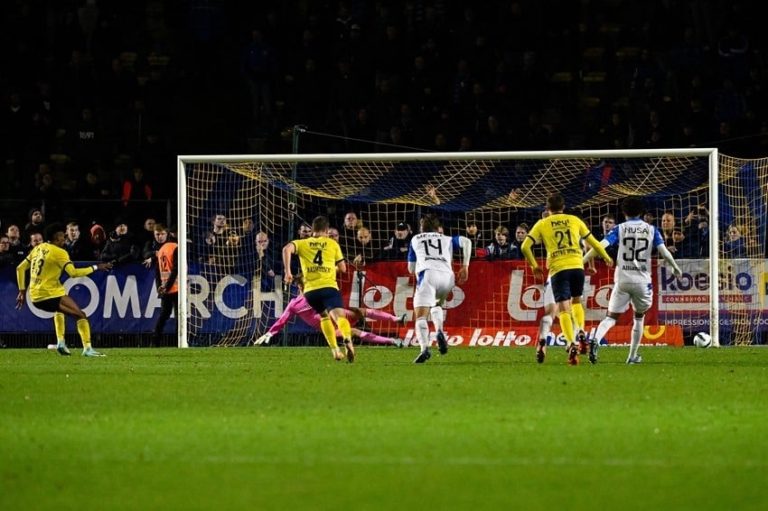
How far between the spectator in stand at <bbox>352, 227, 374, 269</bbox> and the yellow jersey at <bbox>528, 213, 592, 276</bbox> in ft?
22.9

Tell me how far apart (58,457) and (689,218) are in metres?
16.7

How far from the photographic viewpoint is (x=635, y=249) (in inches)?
705

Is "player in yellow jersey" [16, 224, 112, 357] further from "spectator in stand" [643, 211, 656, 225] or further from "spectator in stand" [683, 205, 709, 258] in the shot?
"spectator in stand" [683, 205, 709, 258]

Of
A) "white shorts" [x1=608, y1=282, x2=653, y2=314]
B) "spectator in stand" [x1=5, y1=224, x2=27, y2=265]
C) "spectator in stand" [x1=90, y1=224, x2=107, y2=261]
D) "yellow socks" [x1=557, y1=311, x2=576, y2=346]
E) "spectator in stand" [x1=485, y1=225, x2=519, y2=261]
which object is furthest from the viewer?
"spectator in stand" [x1=5, y1=224, x2=27, y2=265]

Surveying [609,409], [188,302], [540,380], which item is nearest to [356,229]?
[188,302]

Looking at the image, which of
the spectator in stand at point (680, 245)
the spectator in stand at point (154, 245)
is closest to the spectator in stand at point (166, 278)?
the spectator in stand at point (154, 245)

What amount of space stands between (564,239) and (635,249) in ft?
3.12

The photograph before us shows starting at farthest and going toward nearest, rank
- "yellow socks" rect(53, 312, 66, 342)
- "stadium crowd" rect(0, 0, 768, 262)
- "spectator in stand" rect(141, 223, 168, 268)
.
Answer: "stadium crowd" rect(0, 0, 768, 262) < "spectator in stand" rect(141, 223, 168, 268) < "yellow socks" rect(53, 312, 66, 342)

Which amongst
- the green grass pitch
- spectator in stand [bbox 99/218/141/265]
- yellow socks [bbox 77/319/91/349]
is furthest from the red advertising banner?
the green grass pitch

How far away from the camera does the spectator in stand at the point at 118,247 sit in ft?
80.8

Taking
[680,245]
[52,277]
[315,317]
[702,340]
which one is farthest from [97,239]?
[702,340]

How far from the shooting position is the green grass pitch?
7.17m

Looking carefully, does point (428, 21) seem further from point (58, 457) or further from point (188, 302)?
point (58, 457)

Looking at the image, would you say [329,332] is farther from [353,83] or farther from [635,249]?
[353,83]
